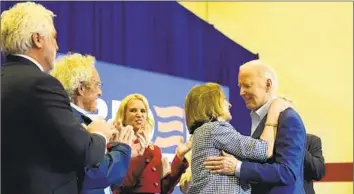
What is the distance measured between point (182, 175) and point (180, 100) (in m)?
1.58

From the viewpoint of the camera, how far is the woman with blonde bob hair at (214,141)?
6.82 feet

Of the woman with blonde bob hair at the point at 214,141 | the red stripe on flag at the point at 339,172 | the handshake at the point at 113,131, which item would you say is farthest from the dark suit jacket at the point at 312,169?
the red stripe on flag at the point at 339,172

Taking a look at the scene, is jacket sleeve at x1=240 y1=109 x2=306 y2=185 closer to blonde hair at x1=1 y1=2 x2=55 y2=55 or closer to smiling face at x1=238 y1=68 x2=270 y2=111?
smiling face at x1=238 y1=68 x2=270 y2=111

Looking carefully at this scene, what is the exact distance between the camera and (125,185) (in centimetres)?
279

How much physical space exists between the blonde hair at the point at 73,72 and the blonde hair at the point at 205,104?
0.36m

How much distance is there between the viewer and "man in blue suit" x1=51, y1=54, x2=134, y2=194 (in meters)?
1.82

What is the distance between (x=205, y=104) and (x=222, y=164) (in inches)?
8.3

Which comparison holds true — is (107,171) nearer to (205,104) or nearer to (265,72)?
(205,104)

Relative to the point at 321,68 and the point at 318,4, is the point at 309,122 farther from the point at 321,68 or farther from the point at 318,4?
the point at 318,4

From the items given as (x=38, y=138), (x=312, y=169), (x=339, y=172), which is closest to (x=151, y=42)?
(x=312, y=169)

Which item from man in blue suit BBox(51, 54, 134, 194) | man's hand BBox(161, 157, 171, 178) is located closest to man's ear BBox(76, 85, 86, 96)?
man in blue suit BBox(51, 54, 134, 194)

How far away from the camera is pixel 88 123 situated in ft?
6.37

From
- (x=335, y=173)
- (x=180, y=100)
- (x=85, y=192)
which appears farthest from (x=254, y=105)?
(x=335, y=173)

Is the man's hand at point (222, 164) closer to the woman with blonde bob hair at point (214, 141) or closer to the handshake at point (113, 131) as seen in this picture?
the woman with blonde bob hair at point (214, 141)
